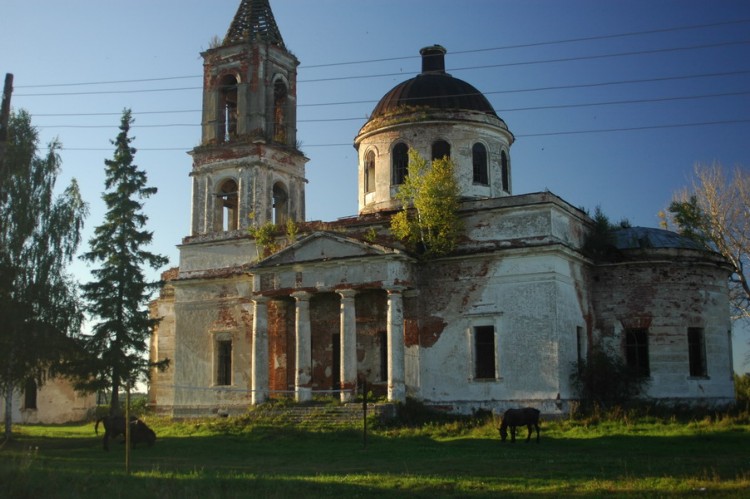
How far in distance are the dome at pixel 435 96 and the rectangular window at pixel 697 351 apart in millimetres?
9959

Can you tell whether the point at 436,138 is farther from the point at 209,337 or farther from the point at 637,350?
the point at 209,337

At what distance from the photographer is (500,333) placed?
24766mm

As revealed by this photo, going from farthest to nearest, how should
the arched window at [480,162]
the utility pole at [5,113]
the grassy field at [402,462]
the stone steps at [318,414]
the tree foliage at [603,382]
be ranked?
the arched window at [480,162]
the tree foliage at [603,382]
the stone steps at [318,414]
the utility pole at [5,113]
the grassy field at [402,462]

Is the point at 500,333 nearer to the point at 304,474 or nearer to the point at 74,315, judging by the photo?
the point at 304,474

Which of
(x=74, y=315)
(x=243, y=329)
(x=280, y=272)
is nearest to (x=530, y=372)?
(x=280, y=272)

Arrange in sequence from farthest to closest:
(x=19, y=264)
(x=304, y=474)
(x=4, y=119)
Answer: (x=19, y=264), (x=4, y=119), (x=304, y=474)

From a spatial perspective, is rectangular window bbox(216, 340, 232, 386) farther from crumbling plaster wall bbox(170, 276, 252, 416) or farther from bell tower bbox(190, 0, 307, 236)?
bell tower bbox(190, 0, 307, 236)

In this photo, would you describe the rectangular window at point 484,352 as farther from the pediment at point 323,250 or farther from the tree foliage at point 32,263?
the tree foliage at point 32,263

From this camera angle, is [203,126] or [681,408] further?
→ [203,126]

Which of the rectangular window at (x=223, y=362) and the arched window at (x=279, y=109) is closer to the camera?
the rectangular window at (x=223, y=362)

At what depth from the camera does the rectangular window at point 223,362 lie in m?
29.4

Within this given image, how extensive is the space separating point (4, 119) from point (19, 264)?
7.99 m

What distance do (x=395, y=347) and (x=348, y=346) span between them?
152 cm

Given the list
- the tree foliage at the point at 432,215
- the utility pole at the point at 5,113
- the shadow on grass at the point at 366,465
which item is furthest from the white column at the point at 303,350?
the utility pole at the point at 5,113
